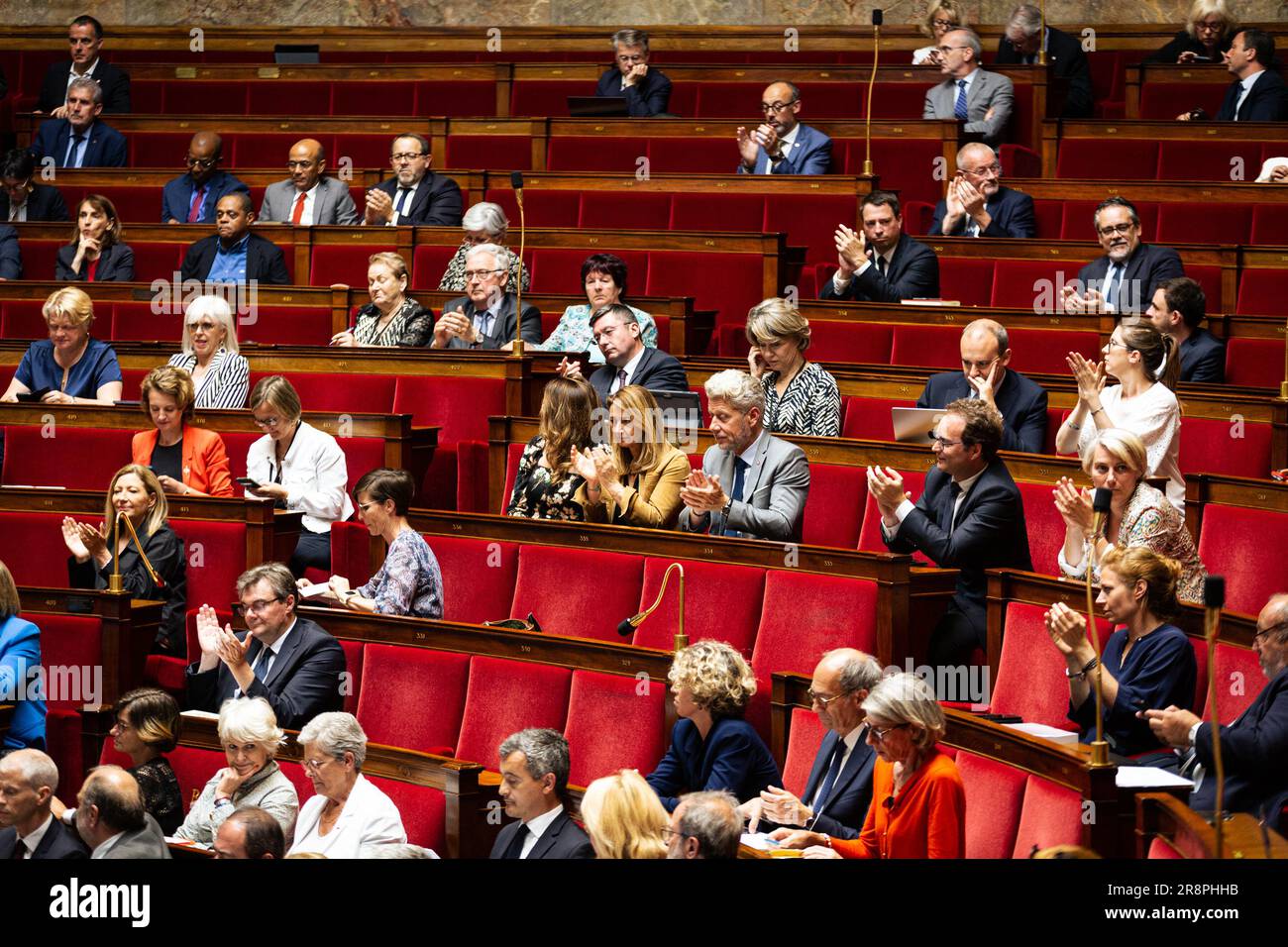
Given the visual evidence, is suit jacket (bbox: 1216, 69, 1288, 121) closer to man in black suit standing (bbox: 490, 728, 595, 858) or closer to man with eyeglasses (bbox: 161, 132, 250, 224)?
man with eyeglasses (bbox: 161, 132, 250, 224)

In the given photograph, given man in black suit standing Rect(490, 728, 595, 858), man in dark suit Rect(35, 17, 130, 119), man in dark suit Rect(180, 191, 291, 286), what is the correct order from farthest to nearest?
man in dark suit Rect(35, 17, 130, 119) < man in dark suit Rect(180, 191, 291, 286) < man in black suit standing Rect(490, 728, 595, 858)

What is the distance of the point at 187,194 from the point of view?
261 cm

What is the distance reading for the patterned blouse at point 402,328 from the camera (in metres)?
2.15

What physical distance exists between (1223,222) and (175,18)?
204 cm

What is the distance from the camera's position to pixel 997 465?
1.51 metres

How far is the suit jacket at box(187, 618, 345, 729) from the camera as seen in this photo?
1459 millimetres

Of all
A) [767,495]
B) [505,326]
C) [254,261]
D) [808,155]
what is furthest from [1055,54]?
[767,495]

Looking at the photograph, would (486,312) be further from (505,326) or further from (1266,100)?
(1266,100)

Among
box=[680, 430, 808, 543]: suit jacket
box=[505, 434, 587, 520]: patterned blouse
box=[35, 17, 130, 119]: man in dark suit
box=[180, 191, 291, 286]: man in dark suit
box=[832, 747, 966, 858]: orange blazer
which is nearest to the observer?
box=[832, 747, 966, 858]: orange blazer

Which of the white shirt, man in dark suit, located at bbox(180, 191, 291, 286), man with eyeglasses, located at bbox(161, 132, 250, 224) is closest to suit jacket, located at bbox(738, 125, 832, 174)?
man in dark suit, located at bbox(180, 191, 291, 286)

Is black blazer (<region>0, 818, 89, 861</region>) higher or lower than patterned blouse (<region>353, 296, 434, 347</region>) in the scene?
lower

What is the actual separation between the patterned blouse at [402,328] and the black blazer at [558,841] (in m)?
1.04

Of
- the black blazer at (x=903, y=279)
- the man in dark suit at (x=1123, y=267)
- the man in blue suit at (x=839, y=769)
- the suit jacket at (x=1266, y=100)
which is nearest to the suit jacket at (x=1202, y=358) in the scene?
the man in dark suit at (x=1123, y=267)
